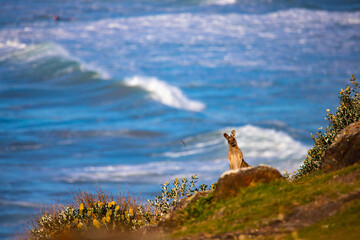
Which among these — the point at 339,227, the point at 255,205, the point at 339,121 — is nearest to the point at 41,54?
the point at 339,121

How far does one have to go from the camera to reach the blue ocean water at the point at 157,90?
27.3 meters

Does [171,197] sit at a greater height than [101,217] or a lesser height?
greater

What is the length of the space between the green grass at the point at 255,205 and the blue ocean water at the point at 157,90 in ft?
21.3

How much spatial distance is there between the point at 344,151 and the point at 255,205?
2.31 metres

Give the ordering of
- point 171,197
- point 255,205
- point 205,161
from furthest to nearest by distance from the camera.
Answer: point 205,161
point 171,197
point 255,205

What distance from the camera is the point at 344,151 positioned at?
30.9ft

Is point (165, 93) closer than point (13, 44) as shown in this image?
Yes

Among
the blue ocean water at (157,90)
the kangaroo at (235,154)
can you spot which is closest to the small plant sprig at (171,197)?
the kangaroo at (235,154)

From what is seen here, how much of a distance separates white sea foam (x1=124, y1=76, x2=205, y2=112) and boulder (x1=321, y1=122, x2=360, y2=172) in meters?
29.5

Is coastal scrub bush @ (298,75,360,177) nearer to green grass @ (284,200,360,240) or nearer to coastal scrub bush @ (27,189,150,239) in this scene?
coastal scrub bush @ (27,189,150,239)

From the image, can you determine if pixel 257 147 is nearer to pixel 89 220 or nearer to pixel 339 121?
pixel 339 121

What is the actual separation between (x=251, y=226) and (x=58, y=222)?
14.6 feet

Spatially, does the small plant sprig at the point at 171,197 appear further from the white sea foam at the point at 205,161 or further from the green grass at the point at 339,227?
the white sea foam at the point at 205,161

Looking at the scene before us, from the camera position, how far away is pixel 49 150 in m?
31.3
